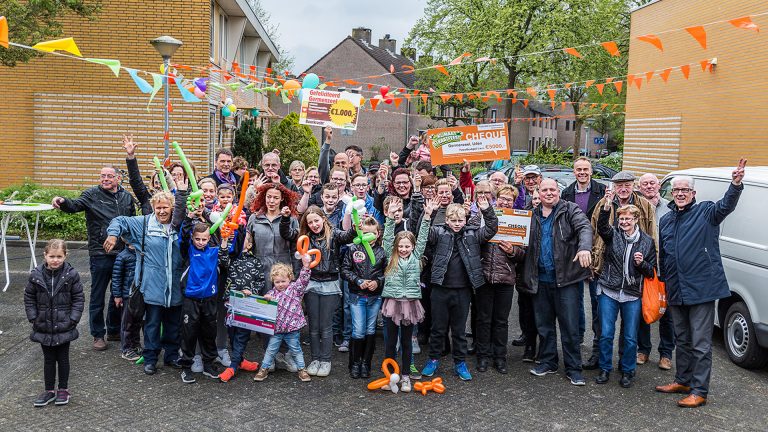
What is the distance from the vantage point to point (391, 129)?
52.3m

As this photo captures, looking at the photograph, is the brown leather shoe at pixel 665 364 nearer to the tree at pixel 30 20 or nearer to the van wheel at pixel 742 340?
the van wheel at pixel 742 340

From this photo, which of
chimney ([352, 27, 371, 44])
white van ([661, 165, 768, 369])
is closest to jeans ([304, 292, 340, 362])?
white van ([661, 165, 768, 369])

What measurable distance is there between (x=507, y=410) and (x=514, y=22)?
30.7 metres

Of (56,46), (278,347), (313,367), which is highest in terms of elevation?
(56,46)

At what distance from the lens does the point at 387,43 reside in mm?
64625

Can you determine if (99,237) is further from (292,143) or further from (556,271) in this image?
(292,143)

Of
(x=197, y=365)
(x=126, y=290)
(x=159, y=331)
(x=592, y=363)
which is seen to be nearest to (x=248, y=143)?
(x=126, y=290)

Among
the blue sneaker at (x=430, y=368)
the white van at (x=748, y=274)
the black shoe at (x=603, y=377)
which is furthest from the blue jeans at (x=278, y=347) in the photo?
the white van at (x=748, y=274)

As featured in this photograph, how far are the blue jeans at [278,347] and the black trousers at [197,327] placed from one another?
0.54 meters

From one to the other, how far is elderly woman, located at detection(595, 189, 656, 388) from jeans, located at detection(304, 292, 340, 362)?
2609 mm

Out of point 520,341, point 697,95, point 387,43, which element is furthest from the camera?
point 387,43

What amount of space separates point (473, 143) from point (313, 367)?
3.34 m

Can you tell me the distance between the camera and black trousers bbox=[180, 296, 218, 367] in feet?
20.5

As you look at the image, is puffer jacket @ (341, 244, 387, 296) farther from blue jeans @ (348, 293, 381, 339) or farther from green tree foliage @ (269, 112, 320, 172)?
green tree foliage @ (269, 112, 320, 172)
